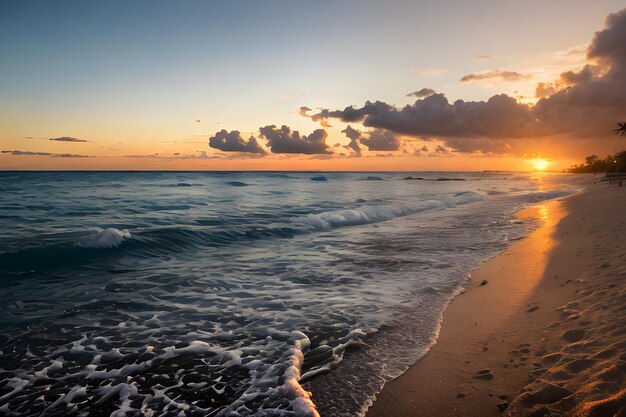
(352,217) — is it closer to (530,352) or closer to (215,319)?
(215,319)

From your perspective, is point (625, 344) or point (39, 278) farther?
point (39, 278)

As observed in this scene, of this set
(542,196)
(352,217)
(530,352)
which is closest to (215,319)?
(530,352)

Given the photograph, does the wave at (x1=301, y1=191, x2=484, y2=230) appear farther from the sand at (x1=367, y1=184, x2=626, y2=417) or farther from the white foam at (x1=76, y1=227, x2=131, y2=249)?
the sand at (x1=367, y1=184, x2=626, y2=417)

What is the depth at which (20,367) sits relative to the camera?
5.43 meters

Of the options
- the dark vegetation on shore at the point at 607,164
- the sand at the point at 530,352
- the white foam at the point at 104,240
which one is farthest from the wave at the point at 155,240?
the dark vegetation on shore at the point at 607,164

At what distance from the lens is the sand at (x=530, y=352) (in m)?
3.75

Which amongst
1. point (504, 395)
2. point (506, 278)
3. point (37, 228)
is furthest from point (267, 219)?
point (504, 395)

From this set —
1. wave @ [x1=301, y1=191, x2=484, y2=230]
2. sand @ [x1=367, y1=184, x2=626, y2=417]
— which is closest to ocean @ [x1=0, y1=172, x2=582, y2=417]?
sand @ [x1=367, y1=184, x2=626, y2=417]

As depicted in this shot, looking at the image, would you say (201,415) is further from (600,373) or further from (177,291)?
(177,291)

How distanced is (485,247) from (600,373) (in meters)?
10.3

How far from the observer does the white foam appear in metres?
14.6

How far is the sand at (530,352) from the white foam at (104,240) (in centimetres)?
1377

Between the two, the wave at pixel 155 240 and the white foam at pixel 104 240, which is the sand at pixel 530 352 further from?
the white foam at pixel 104 240

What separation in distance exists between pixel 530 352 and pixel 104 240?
617 inches
